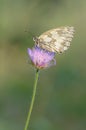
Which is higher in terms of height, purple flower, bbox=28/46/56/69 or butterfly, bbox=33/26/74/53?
butterfly, bbox=33/26/74/53

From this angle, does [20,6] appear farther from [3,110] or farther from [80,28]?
[80,28]

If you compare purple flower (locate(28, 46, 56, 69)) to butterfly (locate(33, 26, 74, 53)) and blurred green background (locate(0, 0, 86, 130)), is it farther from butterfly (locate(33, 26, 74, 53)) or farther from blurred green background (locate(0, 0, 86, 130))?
blurred green background (locate(0, 0, 86, 130))

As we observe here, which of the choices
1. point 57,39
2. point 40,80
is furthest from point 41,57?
point 40,80

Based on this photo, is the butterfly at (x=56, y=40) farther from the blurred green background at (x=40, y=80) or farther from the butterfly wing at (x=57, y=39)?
the blurred green background at (x=40, y=80)

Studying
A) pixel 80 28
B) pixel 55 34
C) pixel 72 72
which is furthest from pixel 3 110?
pixel 80 28

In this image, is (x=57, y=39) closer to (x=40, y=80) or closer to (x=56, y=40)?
(x=56, y=40)

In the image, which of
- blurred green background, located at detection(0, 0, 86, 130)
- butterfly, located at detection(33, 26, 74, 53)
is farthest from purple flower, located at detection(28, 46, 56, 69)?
blurred green background, located at detection(0, 0, 86, 130)
